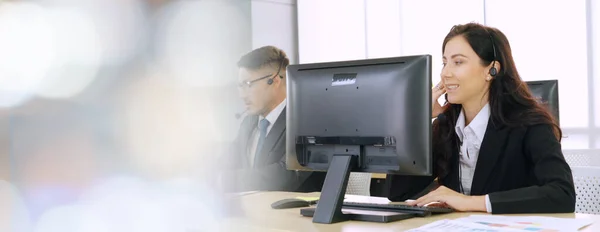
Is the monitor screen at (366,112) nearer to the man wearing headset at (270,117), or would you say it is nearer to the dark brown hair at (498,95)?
the dark brown hair at (498,95)

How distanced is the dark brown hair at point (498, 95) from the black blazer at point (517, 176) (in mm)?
27

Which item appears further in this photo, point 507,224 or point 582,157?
point 582,157

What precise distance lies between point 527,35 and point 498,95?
240 cm

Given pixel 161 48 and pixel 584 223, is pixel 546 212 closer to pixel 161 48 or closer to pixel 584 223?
pixel 584 223

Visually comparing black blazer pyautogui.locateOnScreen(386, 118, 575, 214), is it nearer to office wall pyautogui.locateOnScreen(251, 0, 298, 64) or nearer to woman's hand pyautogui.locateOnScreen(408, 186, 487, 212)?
woman's hand pyautogui.locateOnScreen(408, 186, 487, 212)

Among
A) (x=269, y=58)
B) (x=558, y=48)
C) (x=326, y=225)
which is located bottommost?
(x=326, y=225)

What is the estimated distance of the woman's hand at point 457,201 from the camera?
4.73 ft

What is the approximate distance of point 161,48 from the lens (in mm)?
319

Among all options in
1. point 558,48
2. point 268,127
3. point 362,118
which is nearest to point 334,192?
point 362,118

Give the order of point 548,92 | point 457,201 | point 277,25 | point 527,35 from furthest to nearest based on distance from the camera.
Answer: point 277,25, point 527,35, point 548,92, point 457,201

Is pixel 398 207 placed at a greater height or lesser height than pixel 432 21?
lesser

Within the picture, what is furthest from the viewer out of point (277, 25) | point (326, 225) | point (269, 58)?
point (277, 25)

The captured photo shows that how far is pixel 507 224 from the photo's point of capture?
1.22 meters

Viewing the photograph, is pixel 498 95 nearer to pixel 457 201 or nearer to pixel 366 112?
pixel 457 201
